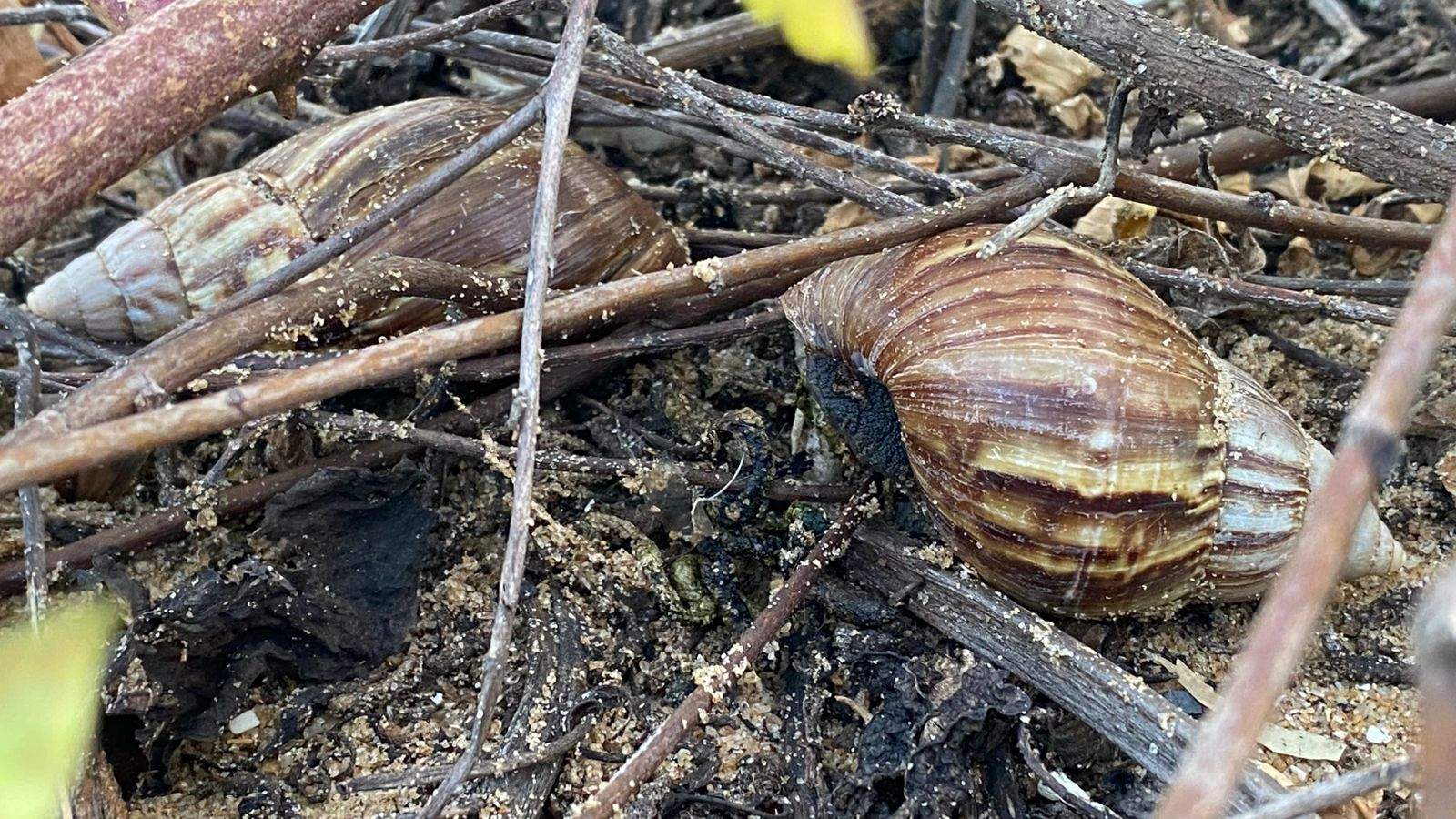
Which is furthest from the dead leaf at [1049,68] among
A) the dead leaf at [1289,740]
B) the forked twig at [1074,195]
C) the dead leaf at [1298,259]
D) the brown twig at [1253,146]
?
the dead leaf at [1289,740]

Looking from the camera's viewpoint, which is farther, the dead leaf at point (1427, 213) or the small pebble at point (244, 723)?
the dead leaf at point (1427, 213)

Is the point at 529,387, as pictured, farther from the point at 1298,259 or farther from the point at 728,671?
the point at 1298,259

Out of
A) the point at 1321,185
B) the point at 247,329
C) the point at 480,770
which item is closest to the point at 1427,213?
the point at 1321,185

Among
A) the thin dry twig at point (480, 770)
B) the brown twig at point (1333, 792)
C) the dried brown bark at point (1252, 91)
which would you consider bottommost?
the thin dry twig at point (480, 770)

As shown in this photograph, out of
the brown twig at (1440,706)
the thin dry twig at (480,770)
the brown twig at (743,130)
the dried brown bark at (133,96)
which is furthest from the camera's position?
the brown twig at (743,130)

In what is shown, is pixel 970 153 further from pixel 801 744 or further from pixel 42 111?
pixel 42 111

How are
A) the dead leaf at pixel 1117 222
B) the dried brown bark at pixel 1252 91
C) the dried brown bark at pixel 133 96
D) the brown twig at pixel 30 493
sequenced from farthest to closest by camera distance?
the dead leaf at pixel 1117 222 < the dried brown bark at pixel 1252 91 < the brown twig at pixel 30 493 < the dried brown bark at pixel 133 96

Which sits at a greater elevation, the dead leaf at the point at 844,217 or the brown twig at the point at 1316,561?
the dead leaf at the point at 844,217

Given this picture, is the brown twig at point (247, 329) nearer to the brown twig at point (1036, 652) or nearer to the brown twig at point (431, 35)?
the brown twig at point (431, 35)
